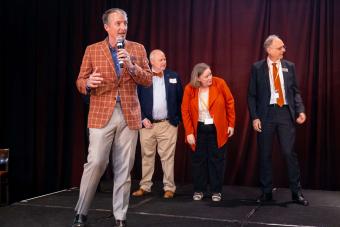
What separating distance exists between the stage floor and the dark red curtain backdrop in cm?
86

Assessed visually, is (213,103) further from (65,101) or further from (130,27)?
(65,101)

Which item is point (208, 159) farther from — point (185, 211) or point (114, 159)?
point (114, 159)

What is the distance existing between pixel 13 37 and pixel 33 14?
0.39m

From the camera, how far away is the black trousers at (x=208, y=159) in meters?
4.11

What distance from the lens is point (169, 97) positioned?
171 inches

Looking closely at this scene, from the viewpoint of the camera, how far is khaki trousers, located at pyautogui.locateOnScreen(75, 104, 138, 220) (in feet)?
9.35

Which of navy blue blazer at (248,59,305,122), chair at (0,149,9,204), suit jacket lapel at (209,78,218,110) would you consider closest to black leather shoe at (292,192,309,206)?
navy blue blazer at (248,59,305,122)

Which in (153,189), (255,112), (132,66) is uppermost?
(132,66)

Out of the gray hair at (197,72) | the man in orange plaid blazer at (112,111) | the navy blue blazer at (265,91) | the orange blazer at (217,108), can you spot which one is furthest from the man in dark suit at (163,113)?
the man in orange plaid blazer at (112,111)

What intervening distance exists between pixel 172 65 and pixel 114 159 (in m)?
2.79

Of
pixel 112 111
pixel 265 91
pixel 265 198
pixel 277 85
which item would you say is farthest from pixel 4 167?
pixel 277 85

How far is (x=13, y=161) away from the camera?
6.04 meters

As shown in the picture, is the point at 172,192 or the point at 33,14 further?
the point at 33,14

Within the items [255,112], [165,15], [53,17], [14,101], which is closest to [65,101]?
[14,101]
